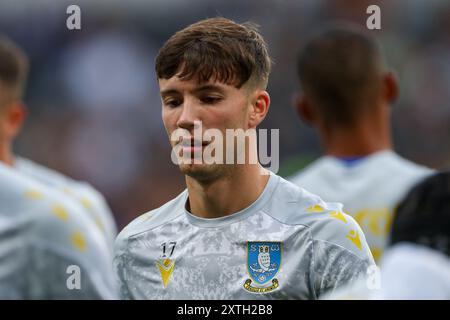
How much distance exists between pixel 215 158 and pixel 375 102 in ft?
7.31

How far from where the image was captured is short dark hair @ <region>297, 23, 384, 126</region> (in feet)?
16.8

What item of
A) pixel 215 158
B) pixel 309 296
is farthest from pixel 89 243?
pixel 309 296

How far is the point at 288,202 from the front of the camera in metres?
3.13

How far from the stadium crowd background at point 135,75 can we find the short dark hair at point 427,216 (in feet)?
21.4

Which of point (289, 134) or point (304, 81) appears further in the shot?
point (289, 134)

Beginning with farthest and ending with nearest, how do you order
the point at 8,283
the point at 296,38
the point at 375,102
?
the point at 296,38
the point at 375,102
the point at 8,283

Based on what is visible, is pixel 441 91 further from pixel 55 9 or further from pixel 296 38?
pixel 55 9

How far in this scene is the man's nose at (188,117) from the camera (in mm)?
3006

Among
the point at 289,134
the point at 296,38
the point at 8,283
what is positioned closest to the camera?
Answer: the point at 8,283

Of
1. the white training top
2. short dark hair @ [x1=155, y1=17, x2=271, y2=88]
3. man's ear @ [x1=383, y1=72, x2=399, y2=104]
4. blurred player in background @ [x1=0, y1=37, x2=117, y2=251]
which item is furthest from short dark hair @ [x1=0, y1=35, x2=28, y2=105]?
short dark hair @ [x1=155, y1=17, x2=271, y2=88]

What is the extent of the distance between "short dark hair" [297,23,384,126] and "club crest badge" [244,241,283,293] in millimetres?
2145

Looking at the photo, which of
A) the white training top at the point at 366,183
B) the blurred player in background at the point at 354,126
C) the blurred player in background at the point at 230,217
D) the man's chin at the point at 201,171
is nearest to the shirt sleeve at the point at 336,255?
the blurred player in background at the point at 230,217

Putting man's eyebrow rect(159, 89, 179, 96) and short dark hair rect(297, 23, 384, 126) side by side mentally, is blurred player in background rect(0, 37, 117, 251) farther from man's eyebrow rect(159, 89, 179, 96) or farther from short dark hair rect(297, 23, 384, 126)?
man's eyebrow rect(159, 89, 179, 96)

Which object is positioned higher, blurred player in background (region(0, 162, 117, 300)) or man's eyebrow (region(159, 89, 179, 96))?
man's eyebrow (region(159, 89, 179, 96))
